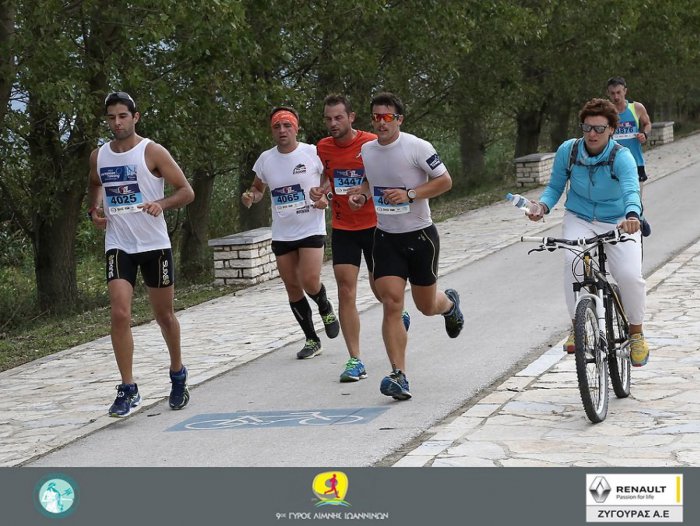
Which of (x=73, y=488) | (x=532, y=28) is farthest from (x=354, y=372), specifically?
(x=532, y=28)

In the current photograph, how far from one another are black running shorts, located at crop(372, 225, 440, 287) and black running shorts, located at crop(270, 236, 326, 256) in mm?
1678

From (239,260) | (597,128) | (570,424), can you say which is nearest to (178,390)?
(570,424)

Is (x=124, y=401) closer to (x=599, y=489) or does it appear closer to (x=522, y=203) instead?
(x=522, y=203)

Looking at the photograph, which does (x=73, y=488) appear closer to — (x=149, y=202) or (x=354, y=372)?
(x=149, y=202)

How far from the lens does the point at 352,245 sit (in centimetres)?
1014

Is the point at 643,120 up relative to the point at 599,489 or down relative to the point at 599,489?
up

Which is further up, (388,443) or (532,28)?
(532,28)

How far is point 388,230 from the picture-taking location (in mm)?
9211

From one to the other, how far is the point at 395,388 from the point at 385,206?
1.21m

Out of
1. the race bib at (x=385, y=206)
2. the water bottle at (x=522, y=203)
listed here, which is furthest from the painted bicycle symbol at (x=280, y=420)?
the water bottle at (x=522, y=203)

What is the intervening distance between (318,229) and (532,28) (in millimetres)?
16435

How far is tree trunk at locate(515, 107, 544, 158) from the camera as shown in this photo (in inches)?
1383

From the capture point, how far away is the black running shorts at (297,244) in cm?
1089

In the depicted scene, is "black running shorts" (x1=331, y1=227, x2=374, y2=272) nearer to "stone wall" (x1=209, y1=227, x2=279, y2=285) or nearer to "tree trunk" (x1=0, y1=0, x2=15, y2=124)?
"tree trunk" (x1=0, y1=0, x2=15, y2=124)
